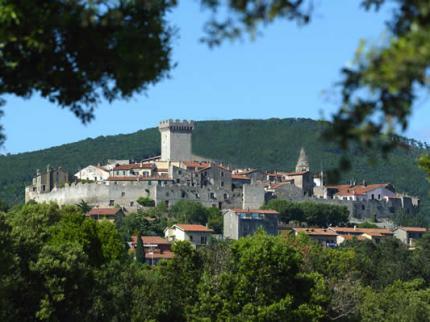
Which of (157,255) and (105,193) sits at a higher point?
(105,193)

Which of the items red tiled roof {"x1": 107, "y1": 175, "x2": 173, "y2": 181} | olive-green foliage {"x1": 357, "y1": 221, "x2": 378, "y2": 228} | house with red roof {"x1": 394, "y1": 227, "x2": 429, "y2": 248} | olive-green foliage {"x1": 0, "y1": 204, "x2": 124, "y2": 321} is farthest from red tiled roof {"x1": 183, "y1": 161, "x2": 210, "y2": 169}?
olive-green foliage {"x1": 0, "y1": 204, "x2": 124, "y2": 321}

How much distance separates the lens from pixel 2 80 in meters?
15.5

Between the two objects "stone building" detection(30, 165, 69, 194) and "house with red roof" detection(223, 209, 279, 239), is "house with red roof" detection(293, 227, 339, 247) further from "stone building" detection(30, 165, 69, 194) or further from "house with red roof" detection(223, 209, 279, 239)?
"stone building" detection(30, 165, 69, 194)

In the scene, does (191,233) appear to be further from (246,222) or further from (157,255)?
(157,255)

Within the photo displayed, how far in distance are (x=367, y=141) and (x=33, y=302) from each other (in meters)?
45.6

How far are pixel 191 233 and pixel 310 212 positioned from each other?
27.1 meters

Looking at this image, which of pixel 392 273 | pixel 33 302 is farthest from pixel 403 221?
pixel 33 302

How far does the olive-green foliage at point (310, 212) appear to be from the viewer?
6850 inches

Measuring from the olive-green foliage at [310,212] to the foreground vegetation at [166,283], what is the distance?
274ft

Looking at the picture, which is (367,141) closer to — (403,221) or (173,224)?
(173,224)

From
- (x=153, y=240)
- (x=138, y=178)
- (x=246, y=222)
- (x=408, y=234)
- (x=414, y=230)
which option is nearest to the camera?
(x=153, y=240)

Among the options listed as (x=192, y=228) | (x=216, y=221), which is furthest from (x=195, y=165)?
(x=192, y=228)

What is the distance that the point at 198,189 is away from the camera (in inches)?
7013

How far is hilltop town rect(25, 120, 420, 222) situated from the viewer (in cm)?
17312
